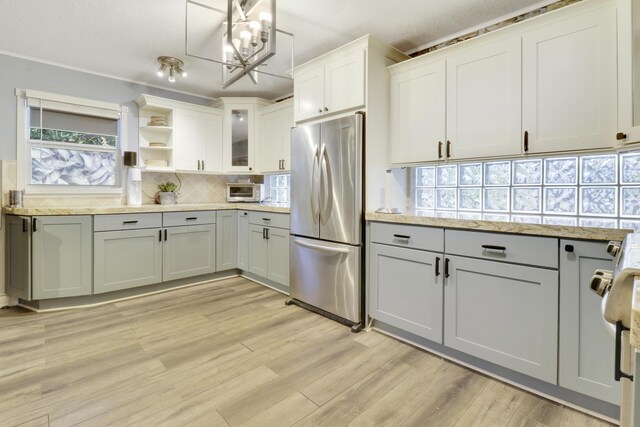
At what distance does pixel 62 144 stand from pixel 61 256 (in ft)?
4.16

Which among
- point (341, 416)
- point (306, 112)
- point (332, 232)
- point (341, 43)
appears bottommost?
point (341, 416)

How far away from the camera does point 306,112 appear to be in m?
2.99

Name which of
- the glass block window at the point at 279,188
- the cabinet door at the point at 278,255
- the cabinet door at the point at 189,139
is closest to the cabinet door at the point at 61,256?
the cabinet door at the point at 189,139

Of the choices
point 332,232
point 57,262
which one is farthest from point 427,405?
point 57,262

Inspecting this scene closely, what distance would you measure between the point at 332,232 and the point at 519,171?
147 cm

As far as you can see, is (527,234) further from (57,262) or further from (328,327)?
(57,262)

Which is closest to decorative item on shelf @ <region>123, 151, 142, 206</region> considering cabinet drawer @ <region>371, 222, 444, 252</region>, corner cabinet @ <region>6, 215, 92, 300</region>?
corner cabinet @ <region>6, 215, 92, 300</region>

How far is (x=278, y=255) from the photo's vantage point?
3418mm

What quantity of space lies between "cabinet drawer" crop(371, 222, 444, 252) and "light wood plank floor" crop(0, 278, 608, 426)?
73cm

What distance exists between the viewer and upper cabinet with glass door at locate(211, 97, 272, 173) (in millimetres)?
4156

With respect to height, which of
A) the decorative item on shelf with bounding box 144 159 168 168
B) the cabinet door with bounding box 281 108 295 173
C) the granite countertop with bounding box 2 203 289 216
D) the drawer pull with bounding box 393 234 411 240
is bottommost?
the drawer pull with bounding box 393 234 411 240

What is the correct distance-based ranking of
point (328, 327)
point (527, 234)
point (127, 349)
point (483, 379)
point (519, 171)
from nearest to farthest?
point (527, 234)
point (483, 379)
point (127, 349)
point (519, 171)
point (328, 327)

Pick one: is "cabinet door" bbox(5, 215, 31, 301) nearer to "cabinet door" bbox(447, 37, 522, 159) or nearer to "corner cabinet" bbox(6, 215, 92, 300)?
"corner cabinet" bbox(6, 215, 92, 300)

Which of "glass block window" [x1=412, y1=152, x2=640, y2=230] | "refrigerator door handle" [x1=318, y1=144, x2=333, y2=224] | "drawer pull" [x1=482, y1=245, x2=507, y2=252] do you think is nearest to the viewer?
"drawer pull" [x1=482, y1=245, x2=507, y2=252]
